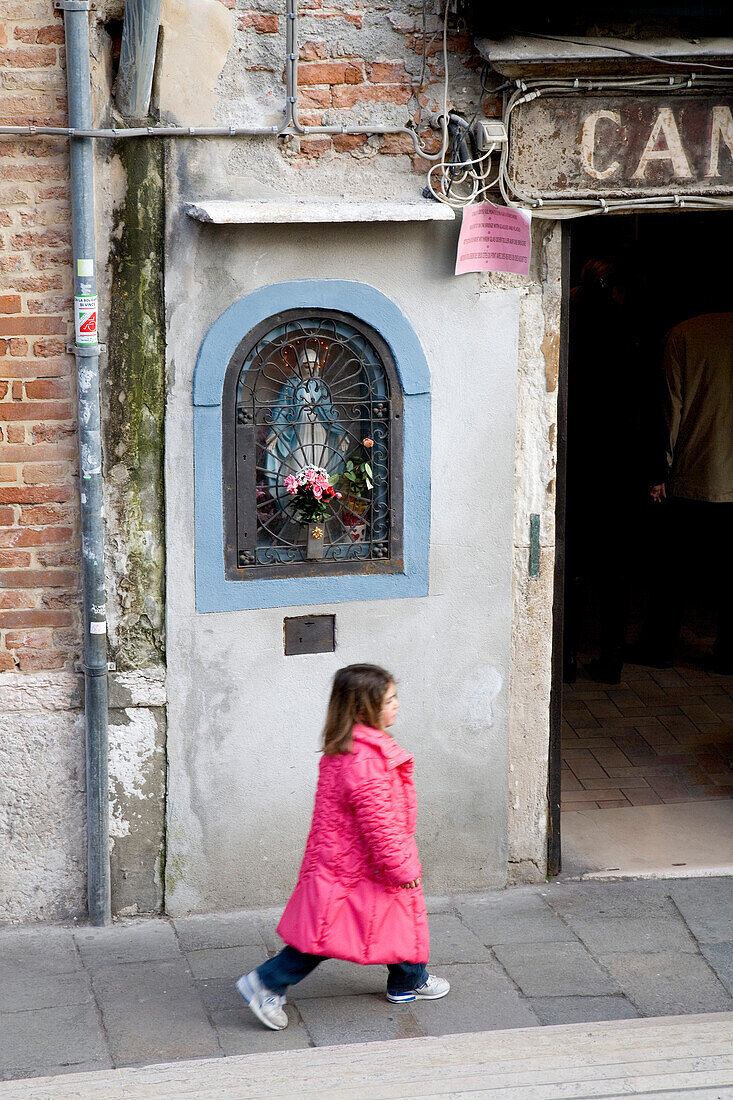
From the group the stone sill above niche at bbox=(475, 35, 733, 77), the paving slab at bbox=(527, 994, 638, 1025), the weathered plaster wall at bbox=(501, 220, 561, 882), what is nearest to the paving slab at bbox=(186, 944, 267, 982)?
the paving slab at bbox=(527, 994, 638, 1025)

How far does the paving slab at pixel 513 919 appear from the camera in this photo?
463 centimetres

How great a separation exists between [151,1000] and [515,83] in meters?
3.54

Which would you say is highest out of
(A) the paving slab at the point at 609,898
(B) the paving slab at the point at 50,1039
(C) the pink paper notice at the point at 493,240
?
(C) the pink paper notice at the point at 493,240

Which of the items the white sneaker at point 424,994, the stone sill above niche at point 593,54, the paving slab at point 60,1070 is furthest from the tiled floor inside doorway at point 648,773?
the stone sill above niche at point 593,54

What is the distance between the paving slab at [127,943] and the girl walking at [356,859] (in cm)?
63

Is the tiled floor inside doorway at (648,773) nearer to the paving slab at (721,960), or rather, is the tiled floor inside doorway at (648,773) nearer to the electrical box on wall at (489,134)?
the paving slab at (721,960)

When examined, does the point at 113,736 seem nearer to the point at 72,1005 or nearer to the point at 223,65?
the point at 72,1005

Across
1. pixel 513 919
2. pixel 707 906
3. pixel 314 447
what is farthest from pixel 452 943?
pixel 314 447

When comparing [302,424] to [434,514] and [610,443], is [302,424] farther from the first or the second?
[610,443]

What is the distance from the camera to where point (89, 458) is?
4359 millimetres

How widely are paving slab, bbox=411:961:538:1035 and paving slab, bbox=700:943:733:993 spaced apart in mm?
762

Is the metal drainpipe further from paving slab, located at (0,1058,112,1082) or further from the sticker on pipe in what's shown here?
paving slab, located at (0,1058,112,1082)

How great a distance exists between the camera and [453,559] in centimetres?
484

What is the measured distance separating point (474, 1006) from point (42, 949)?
5.25 feet
